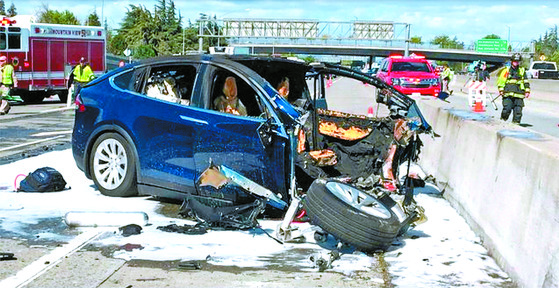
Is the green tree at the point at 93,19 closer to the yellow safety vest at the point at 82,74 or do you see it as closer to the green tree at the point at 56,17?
the green tree at the point at 56,17

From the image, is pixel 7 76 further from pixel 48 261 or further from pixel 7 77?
pixel 48 261

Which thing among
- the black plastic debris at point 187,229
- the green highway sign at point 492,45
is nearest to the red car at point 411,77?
the black plastic debris at point 187,229

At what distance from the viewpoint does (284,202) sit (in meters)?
6.77

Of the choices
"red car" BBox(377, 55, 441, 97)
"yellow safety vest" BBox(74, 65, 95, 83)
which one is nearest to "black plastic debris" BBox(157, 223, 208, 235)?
"yellow safety vest" BBox(74, 65, 95, 83)

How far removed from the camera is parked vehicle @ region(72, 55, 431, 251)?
240 inches

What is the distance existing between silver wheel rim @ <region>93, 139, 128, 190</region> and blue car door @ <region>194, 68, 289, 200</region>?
1108 millimetres

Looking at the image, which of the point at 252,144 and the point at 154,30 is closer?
the point at 252,144

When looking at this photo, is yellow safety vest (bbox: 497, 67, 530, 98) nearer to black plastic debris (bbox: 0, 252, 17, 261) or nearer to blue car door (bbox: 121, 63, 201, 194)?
blue car door (bbox: 121, 63, 201, 194)

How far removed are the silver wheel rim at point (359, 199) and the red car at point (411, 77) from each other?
65.9 ft

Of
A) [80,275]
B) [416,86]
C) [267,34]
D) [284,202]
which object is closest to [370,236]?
[284,202]

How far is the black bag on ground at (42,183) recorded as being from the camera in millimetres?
8188

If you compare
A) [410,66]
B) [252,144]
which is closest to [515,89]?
[410,66]

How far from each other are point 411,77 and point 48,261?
878 inches

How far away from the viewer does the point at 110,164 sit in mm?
7855
